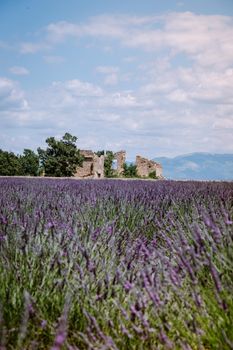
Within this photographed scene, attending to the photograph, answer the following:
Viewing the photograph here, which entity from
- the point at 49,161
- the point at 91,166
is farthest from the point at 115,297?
the point at 91,166

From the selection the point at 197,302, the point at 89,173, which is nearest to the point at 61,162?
the point at 89,173

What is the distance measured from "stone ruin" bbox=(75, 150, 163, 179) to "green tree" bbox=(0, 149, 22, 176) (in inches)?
208

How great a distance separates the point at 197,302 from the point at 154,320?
0.44m

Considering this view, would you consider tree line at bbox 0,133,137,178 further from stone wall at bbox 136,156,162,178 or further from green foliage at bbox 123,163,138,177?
stone wall at bbox 136,156,162,178

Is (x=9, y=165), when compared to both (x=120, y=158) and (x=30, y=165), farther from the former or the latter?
(x=120, y=158)

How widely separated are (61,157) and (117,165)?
9195 mm

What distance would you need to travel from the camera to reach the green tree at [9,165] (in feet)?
84.3

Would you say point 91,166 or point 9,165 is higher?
point 91,166

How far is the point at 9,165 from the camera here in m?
26.1

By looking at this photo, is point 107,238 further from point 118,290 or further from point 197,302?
point 197,302

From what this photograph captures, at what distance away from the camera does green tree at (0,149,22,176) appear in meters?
25.7

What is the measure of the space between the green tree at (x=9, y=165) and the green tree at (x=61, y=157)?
54.9 inches

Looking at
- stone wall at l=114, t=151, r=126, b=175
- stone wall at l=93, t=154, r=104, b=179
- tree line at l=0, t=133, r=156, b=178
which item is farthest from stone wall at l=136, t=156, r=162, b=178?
tree line at l=0, t=133, r=156, b=178

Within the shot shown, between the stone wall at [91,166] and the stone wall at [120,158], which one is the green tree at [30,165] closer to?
the stone wall at [91,166]
